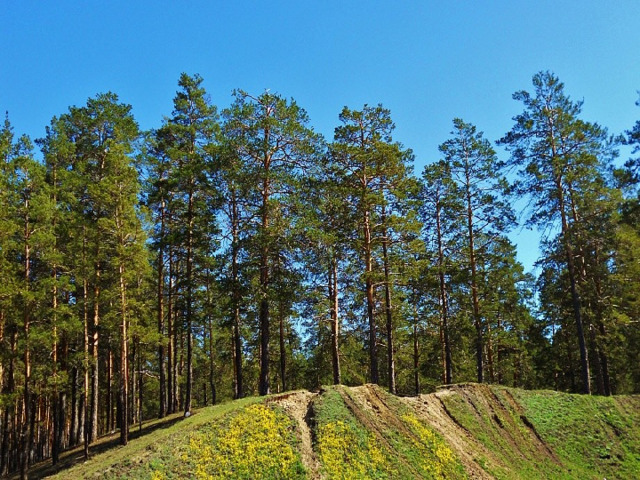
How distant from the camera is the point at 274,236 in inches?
772

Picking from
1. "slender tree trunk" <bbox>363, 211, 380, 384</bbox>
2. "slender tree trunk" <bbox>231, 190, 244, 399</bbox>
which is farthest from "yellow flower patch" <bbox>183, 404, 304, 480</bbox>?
"slender tree trunk" <bbox>363, 211, 380, 384</bbox>

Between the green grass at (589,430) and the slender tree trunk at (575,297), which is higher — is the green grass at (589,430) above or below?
below

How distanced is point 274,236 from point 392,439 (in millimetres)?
9253

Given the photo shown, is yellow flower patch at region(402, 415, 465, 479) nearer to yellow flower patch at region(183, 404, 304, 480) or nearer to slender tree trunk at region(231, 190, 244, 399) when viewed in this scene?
yellow flower patch at region(183, 404, 304, 480)

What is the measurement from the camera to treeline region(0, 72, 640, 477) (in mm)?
20516

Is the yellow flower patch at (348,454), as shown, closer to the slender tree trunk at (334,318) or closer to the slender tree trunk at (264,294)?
the slender tree trunk at (264,294)

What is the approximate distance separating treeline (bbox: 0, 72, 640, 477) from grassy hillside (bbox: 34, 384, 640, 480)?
3449mm

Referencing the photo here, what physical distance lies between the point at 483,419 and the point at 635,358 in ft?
62.2

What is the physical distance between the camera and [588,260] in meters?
26.9

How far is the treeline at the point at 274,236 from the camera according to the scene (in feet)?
67.3

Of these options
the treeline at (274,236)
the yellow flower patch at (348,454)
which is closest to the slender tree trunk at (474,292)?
the treeline at (274,236)

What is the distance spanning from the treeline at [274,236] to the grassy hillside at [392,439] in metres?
3.45

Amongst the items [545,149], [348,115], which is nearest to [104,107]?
[348,115]

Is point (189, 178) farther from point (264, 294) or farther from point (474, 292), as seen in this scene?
point (474, 292)
